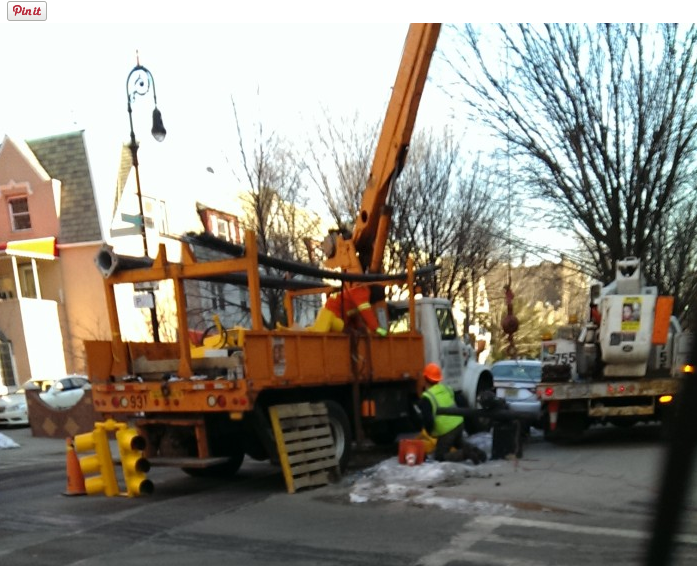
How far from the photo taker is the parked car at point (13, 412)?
2056cm

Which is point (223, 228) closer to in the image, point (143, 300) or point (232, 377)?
point (143, 300)

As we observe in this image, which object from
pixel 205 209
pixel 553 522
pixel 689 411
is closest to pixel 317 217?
pixel 205 209

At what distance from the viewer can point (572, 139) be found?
51.9 feet

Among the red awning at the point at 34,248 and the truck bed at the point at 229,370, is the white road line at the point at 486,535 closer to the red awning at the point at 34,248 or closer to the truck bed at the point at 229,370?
the truck bed at the point at 229,370

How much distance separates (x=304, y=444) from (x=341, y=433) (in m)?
0.95

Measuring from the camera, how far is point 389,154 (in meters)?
11.8

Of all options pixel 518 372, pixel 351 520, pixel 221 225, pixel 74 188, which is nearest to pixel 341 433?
pixel 351 520

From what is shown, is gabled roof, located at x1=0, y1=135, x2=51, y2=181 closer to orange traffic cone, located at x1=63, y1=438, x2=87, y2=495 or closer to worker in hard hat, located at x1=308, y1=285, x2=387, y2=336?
worker in hard hat, located at x1=308, y1=285, x2=387, y2=336

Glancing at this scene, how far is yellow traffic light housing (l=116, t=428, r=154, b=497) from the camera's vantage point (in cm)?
849

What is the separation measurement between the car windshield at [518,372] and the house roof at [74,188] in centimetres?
1501

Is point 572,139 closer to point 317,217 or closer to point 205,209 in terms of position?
point 317,217

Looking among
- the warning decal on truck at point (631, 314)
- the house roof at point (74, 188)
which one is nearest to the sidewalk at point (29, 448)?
the house roof at point (74, 188)

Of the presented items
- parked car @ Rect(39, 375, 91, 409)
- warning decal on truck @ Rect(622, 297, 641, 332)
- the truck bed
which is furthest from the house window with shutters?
warning decal on truck @ Rect(622, 297, 641, 332)

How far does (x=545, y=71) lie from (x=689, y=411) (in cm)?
1529
